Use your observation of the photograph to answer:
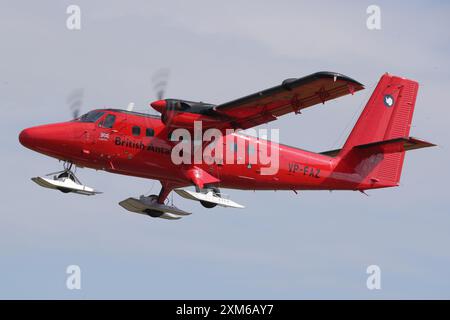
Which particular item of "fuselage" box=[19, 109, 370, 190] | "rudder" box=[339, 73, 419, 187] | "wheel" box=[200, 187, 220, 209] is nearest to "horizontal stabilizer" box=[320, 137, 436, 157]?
"rudder" box=[339, 73, 419, 187]

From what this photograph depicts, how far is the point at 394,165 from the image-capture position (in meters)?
29.8

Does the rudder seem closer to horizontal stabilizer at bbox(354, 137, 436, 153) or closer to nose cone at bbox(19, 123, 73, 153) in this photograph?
horizontal stabilizer at bbox(354, 137, 436, 153)

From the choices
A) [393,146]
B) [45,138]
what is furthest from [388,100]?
[45,138]

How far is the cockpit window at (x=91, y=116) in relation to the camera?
26.7m

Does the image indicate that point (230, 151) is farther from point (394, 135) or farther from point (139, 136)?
point (394, 135)

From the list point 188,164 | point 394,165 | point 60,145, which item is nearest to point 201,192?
point 188,164

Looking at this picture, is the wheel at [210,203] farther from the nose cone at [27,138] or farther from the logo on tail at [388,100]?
the logo on tail at [388,100]

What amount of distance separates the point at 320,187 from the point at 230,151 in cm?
341

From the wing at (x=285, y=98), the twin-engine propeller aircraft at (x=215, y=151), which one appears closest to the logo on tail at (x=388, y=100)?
the twin-engine propeller aircraft at (x=215, y=151)

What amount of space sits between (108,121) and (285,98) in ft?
17.3

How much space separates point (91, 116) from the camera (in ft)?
88.0

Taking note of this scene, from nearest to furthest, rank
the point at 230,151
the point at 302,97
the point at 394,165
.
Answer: the point at 302,97
the point at 230,151
the point at 394,165

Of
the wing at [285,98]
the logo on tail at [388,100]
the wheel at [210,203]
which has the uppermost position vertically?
the logo on tail at [388,100]

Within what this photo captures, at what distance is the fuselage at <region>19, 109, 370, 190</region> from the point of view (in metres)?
26.2
